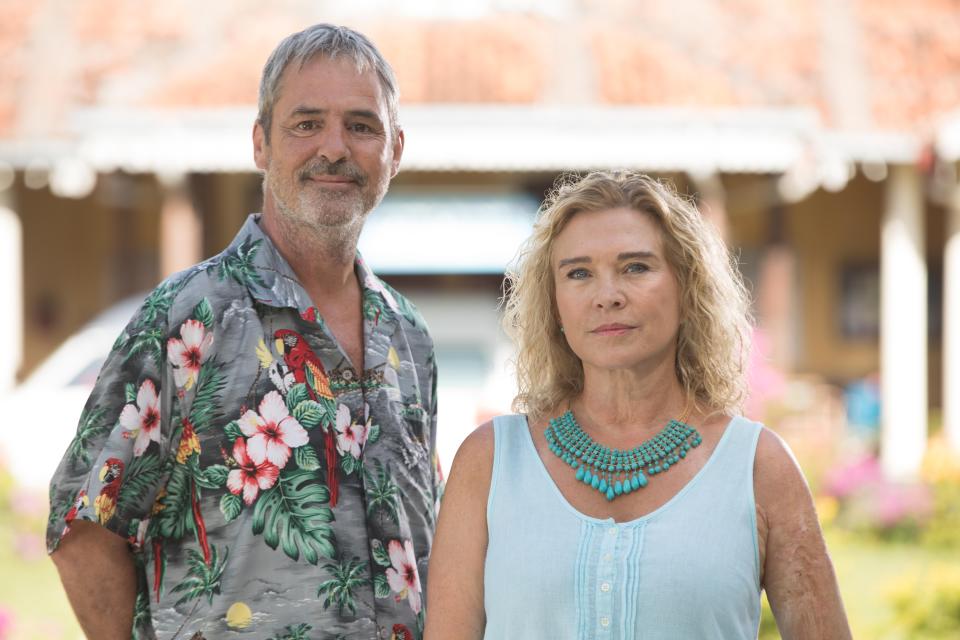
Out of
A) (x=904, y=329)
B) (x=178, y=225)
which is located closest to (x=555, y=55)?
(x=178, y=225)

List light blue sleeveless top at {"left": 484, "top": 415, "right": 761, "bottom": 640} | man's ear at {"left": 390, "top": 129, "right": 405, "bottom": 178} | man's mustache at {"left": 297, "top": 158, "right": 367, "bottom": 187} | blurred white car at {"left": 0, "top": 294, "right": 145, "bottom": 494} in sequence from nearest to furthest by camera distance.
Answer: light blue sleeveless top at {"left": 484, "top": 415, "right": 761, "bottom": 640}
man's mustache at {"left": 297, "top": 158, "right": 367, "bottom": 187}
man's ear at {"left": 390, "top": 129, "right": 405, "bottom": 178}
blurred white car at {"left": 0, "top": 294, "right": 145, "bottom": 494}

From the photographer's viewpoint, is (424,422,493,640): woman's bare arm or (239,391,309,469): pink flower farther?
(239,391,309,469): pink flower

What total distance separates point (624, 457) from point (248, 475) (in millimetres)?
754

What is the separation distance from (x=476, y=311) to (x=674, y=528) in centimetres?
951

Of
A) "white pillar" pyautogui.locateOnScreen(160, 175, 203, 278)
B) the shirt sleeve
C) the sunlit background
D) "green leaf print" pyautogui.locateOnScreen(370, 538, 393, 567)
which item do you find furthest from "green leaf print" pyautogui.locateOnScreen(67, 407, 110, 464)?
"white pillar" pyautogui.locateOnScreen(160, 175, 203, 278)

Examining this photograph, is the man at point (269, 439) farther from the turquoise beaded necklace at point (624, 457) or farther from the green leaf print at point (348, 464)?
the turquoise beaded necklace at point (624, 457)

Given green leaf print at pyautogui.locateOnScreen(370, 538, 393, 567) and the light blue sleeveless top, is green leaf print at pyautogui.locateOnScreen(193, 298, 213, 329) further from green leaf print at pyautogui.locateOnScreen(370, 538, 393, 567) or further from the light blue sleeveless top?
the light blue sleeveless top

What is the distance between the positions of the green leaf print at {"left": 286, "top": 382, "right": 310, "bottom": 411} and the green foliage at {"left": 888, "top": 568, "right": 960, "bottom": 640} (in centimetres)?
431

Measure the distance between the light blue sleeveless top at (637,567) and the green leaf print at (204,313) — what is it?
0.70 meters

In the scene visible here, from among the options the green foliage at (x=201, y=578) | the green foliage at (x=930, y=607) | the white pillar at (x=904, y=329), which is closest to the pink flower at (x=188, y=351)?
the green foliage at (x=201, y=578)

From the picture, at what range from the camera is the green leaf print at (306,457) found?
250cm

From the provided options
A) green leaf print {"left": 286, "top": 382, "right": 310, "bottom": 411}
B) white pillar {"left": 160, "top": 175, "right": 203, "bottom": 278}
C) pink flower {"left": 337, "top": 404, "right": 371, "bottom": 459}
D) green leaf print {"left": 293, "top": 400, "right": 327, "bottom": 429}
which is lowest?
pink flower {"left": 337, "top": 404, "right": 371, "bottom": 459}

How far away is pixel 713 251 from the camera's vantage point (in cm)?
247

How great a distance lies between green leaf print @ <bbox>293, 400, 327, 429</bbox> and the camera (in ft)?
8.27
